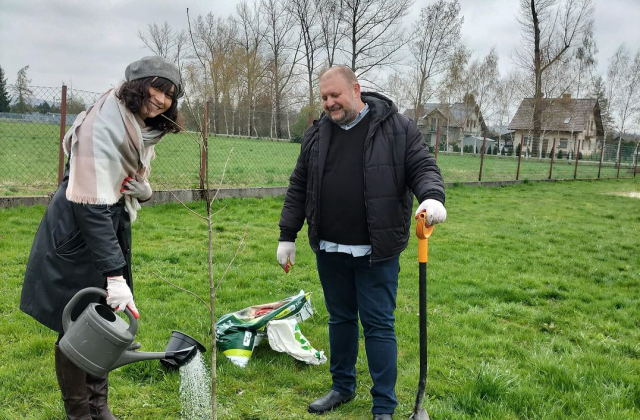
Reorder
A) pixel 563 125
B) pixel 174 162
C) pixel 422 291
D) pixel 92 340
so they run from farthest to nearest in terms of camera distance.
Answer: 1. pixel 563 125
2. pixel 174 162
3. pixel 422 291
4. pixel 92 340

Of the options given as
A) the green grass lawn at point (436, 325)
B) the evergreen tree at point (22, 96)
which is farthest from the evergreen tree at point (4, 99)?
the green grass lawn at point (436, 325)

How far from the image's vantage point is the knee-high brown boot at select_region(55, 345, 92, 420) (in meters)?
2.13

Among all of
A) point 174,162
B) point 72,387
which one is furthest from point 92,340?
point 174,162

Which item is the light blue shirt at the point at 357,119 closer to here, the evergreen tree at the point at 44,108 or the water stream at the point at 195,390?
the water stream at the point at 195,390

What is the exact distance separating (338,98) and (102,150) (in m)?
1.12

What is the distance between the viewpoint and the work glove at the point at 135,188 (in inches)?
81.6

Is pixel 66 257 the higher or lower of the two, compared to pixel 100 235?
lower

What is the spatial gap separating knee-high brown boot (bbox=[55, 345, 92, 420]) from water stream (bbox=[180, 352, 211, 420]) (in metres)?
0.55

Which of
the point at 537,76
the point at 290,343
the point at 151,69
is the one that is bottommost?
the point at 290,343

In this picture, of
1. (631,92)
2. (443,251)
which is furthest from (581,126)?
(443,251)

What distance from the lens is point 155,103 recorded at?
205cm

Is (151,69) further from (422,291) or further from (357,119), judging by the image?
(422,291)

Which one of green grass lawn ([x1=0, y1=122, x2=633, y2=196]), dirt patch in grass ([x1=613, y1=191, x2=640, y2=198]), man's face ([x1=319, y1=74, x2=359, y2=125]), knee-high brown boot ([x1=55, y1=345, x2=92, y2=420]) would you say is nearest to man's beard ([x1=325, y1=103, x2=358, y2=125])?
man's face ([x1=319, y1=74, x2=359, y2=125])

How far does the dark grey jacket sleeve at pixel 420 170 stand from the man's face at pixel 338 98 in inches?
12.6
